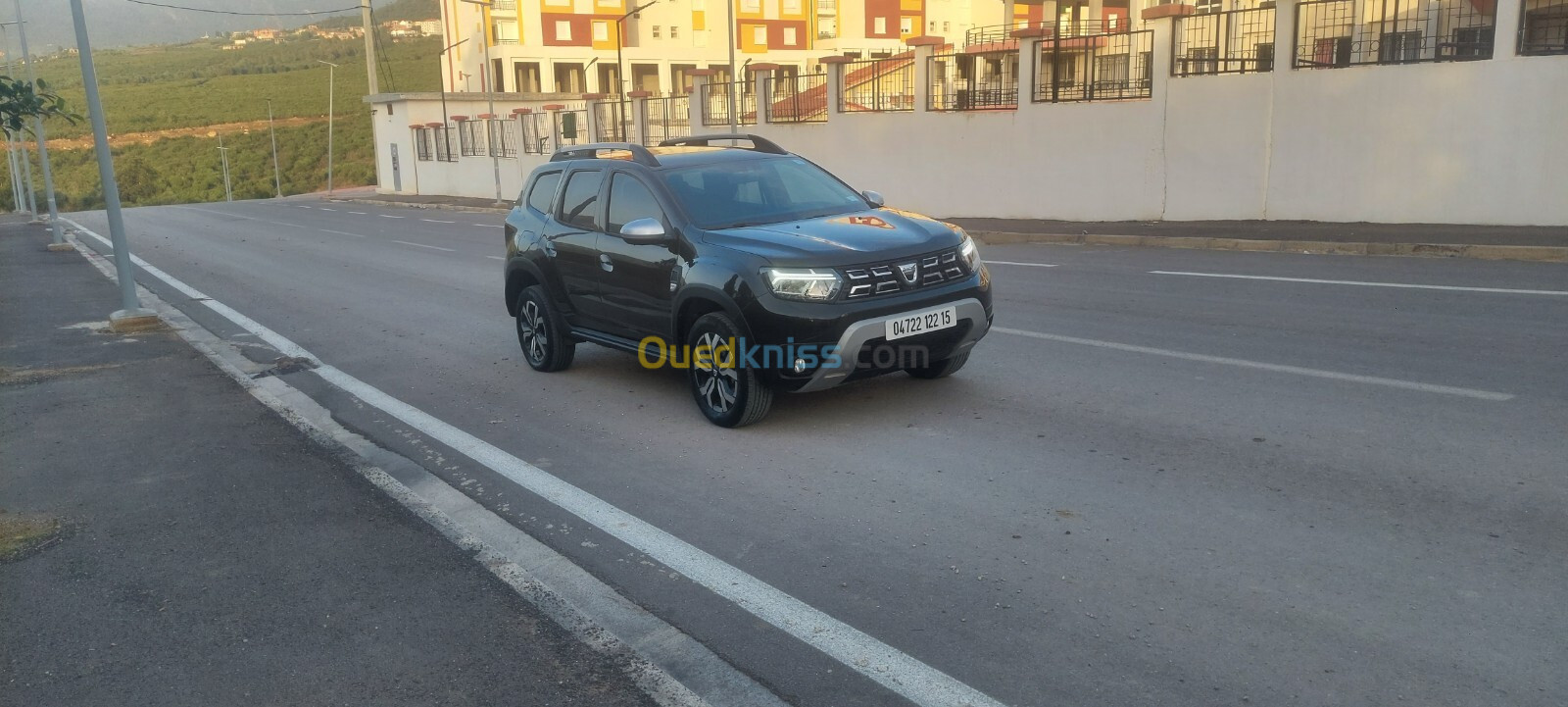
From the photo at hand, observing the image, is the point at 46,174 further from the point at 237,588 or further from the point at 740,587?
the point at 740,587

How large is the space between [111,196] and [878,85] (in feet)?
52.1

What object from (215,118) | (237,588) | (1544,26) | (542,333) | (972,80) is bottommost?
(237,588)

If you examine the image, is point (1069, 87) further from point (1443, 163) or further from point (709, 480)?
point (709, 480)

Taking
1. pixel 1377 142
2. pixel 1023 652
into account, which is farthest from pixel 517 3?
pixel 1023 652

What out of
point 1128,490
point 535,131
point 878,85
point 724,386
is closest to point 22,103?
point 724,386

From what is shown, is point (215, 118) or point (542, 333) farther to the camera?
point (215, 118)

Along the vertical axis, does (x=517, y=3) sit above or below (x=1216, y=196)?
above

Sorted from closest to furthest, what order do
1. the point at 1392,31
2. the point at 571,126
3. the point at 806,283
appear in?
the point at 806,283
the point at 1392,31
the point at 571,126

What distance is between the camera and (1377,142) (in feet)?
51.2

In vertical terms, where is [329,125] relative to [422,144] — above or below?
above

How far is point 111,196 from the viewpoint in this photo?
1191cm

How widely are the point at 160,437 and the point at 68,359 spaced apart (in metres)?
3.85

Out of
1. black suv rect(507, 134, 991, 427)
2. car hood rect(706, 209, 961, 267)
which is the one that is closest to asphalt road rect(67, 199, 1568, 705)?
black suv rect(507, 134, 991, 427)

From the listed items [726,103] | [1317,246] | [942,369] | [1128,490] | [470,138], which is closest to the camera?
[1128,490]
